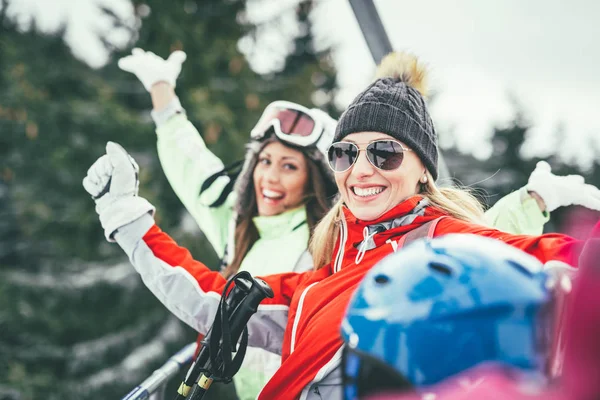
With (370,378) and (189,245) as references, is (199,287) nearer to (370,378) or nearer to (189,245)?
(370,378)

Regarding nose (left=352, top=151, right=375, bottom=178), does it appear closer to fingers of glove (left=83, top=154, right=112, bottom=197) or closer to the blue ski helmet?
the blue ski helmet

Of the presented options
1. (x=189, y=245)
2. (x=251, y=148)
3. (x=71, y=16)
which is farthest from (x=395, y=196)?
(x=71, y=16)

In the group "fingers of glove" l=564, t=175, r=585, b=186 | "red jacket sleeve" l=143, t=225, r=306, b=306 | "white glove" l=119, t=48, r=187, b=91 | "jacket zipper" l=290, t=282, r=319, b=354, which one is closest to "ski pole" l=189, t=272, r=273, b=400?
"jacket zipper" l=290, t=282, r=319, b=354

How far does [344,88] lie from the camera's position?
1539 cm

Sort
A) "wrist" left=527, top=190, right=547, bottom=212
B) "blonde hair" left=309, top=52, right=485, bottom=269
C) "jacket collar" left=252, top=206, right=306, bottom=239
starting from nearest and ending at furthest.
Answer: "blonde hair" left=309, top=52, right=485, bottom=269
"wrist" left=527, top=190, right=547, bottom=212
"jacket collar" left=252, top=206, right=306, bottom=239

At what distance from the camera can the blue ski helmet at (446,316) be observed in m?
0.86

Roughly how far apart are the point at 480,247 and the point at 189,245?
6.58 metres

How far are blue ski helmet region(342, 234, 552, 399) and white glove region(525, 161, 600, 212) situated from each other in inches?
61.5

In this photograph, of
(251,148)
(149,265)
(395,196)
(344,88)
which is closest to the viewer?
(395,196)

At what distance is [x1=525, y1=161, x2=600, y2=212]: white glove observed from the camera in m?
2.28

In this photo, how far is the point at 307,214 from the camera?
258 centimetres

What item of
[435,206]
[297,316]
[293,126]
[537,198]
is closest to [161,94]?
[293,126]

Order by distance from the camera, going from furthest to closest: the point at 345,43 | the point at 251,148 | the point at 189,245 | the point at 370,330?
the point at 345,43, the point at 189,245, the point at 251,148, the point at 370,330

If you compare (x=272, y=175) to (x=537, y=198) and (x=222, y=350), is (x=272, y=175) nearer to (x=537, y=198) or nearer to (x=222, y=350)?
(x=222, y=350)
